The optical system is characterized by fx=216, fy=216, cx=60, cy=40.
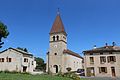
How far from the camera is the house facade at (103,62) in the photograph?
168ft

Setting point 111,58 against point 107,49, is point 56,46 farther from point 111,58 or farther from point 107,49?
point 111,58

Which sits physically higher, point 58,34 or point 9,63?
point 58,34

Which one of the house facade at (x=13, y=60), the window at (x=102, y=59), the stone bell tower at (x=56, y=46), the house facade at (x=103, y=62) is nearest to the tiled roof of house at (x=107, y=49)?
the house facade at (x=103, y=62)

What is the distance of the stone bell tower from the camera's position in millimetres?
64812

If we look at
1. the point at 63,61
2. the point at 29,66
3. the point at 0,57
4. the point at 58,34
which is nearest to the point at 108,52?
the point at 63,61

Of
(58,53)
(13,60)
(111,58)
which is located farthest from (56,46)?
(111,58)

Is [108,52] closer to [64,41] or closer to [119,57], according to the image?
[119,57]

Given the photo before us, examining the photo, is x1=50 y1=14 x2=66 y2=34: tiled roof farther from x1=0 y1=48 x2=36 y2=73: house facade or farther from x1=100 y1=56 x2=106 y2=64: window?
x1=100 y1=56 x2=106 y2=64: window

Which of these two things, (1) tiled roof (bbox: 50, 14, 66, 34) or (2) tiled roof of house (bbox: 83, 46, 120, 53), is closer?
(2) tiled roof of house (bbox: 83, 46, 120, 53)

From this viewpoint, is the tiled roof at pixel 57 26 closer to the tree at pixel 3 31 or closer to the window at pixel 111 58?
the tree at pixel 3 31

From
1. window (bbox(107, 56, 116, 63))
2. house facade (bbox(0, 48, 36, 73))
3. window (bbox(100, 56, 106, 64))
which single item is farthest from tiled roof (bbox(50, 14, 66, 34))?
window (bbox(107, 56, 116, 63))

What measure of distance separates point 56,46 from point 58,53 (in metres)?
2.51

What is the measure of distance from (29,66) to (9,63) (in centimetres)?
651

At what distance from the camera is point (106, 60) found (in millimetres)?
52000
